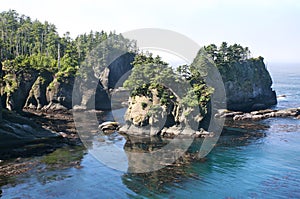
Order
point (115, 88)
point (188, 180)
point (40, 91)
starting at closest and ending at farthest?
point (188, 180)
point (40, 91)
point (115, 88)

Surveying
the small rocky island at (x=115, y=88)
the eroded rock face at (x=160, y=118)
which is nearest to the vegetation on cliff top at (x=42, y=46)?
the small rocky island at (x=115, y=88)

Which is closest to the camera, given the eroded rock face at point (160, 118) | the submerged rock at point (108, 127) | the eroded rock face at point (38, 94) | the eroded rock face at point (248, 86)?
the eroded rock face at point (160, 118)

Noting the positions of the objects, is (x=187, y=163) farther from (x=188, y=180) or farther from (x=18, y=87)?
(x=18, y=87)

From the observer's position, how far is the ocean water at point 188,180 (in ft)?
117

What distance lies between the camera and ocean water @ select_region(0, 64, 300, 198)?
3566cm

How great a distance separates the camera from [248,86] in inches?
3772

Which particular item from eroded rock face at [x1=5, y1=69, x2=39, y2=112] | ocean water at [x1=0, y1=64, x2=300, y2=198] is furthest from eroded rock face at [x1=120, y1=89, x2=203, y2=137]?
eroded rock face at [x1=5, y1=69, x2=39, y2=112]

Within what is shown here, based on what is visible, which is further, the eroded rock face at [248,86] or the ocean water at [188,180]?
the eroded rock face at [248,86]

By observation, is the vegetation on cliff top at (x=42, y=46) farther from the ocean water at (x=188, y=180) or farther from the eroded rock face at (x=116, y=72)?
the ocean water at (x=188, y=180)

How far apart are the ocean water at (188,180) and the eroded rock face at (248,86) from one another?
39.9 m

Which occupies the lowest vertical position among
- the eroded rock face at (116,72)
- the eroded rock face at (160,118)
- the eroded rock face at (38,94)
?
the eroded rock face at (160,118)

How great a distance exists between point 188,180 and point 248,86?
6269 centimetres

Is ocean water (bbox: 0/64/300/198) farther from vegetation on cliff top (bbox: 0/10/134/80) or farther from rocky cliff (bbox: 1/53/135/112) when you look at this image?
vegetation on cliff top (bbox: 0/10/134/80)

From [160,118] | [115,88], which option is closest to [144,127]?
[160,118]
